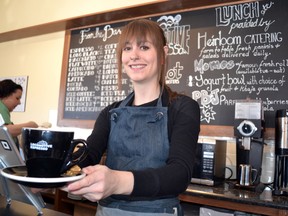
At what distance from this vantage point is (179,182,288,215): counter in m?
1.29

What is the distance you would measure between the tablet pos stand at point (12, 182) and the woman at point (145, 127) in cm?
18

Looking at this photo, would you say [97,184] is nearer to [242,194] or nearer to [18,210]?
[18,210]

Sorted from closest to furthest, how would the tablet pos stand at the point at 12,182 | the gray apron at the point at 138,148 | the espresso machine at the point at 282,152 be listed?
the tablet pos stand at the point at 12,182, the gray apron at the point at 138,148, the espresso machine at the point at 282,152

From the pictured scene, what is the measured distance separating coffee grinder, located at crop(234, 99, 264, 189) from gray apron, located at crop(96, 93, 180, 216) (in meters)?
0.80

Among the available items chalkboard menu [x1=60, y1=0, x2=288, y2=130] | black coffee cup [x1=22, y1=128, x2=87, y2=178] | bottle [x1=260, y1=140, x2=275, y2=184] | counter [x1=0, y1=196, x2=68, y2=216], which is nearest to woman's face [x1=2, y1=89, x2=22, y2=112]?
chalkboard menu [x1=60, y1=0, x2=288, y2=130]

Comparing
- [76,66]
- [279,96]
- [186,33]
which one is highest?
[186,33]

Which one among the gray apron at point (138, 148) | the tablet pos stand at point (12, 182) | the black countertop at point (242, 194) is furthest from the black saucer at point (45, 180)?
the black countertop at point (242, 194)

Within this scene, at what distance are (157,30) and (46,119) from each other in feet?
7.08

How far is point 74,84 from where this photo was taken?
8.84 ft

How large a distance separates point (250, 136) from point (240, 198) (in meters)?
0.38

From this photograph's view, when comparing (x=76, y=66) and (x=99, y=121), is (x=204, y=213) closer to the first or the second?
(x=99, y=121)

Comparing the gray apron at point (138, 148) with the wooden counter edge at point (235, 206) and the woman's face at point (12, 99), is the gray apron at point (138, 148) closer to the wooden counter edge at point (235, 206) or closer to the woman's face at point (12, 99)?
the wooden counter edge at point (235, 206)

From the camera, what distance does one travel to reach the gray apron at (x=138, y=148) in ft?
2.93

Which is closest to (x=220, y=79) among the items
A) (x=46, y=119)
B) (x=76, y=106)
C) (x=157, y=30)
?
(x=157, y=30)
